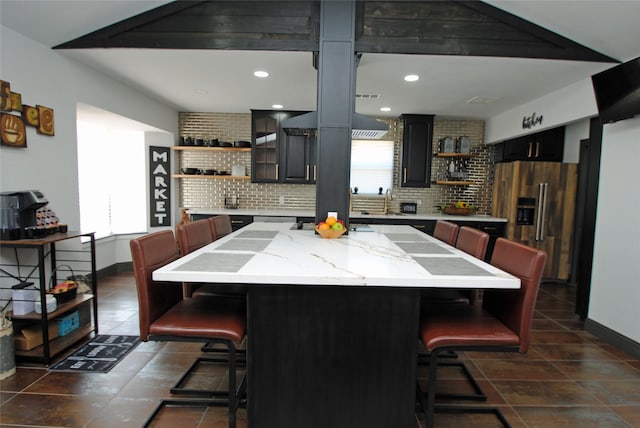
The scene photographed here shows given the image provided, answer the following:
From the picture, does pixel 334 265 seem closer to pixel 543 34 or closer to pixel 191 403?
pixel 191 403

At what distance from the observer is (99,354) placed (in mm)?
2652

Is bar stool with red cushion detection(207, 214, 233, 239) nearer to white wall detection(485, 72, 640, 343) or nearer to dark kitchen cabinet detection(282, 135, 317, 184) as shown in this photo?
dark kitchen cabinet detection(282, 135, 317, 184)

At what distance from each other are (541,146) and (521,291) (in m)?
4.32

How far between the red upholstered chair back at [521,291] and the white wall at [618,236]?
1.93 m

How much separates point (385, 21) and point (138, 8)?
2.05 meters

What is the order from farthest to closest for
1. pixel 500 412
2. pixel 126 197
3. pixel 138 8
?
pixel 126 197 → pixel 138 8 → pixel 500 412

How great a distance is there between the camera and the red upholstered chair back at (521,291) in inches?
63.2

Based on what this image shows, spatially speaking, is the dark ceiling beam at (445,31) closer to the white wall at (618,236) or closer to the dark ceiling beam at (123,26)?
the white wall at (618,236)

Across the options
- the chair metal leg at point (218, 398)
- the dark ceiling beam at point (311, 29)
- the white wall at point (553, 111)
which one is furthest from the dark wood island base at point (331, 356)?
the white wall at point (553, 111)

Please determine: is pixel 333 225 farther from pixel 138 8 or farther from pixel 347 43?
pixel 138 8

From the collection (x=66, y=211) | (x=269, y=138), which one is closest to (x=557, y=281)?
(x=269, y=138)

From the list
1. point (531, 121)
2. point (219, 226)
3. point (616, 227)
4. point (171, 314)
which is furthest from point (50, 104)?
point (531, 121)

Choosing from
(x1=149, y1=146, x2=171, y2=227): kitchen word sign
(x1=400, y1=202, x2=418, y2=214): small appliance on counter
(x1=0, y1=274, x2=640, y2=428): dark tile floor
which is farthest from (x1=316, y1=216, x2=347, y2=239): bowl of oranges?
(x1=149, y1=146, x2=171, y2=227): kitchen word sign

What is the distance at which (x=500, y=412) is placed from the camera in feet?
6.69
